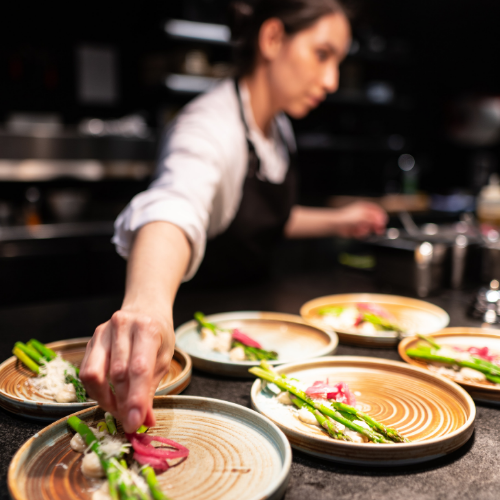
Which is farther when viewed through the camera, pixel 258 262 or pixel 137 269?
pixel 258 262

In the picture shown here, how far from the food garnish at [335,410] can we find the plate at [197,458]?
0.38 feet

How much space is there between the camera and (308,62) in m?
1.83

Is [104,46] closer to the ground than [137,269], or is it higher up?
higher up

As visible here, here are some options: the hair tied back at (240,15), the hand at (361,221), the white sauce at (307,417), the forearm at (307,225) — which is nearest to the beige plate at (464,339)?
the white sauce at (307,417)

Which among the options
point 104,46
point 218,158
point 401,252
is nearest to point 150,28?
point 104,46

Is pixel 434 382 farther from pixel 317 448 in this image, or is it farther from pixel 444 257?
pixel 444 257

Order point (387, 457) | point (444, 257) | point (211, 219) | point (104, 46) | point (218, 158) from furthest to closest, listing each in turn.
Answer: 1. point (104, 46)
2. point (211, 219)
3. point (444, 257)
4. point (218, 158)
5. point (387, 457)

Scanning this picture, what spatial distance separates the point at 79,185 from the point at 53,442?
376cm

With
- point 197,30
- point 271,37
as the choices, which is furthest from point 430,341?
point 197,30

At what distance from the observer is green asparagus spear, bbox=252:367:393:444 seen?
77cm

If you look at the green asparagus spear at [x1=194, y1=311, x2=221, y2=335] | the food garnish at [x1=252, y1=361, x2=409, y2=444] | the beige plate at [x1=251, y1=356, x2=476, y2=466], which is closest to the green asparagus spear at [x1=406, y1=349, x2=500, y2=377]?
the beige plate at [x1=251, y1=356, x2=476, y2=466]

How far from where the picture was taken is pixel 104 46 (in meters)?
4.32

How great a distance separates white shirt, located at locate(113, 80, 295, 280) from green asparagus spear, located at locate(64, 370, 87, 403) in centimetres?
35

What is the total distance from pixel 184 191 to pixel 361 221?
3.58 feet
